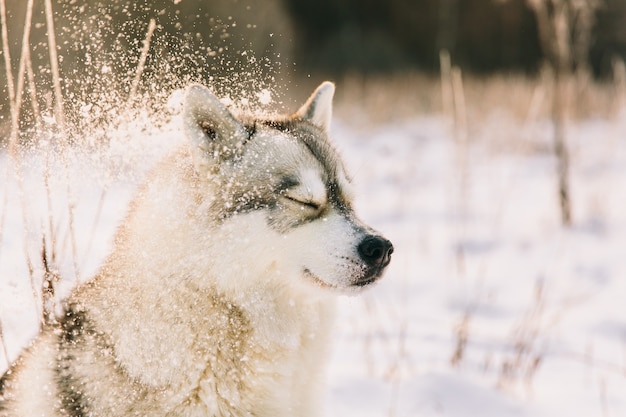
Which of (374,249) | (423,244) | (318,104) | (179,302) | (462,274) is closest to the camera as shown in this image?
(179,302)

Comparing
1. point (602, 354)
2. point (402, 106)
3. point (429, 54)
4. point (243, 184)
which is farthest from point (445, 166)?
point (429, 54)

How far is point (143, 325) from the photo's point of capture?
1.72 meters

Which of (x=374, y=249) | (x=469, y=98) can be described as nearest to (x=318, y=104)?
(x=374, y=249)

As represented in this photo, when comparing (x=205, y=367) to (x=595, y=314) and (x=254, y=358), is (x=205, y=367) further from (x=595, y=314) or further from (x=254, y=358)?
(x=595, y=314)

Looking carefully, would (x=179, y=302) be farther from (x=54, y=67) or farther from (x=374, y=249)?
(x=54, y=67)

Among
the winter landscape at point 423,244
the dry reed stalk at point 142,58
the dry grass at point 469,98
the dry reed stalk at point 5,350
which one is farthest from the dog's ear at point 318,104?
the dry grass at point 469,98

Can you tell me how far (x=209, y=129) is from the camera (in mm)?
1895

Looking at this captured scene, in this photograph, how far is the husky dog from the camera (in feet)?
5.55

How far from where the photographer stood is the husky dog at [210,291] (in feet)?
5.55

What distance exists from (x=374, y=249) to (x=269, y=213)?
32cm

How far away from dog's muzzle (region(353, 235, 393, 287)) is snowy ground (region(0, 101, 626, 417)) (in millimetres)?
471

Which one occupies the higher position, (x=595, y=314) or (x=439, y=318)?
(x=439, y=318)

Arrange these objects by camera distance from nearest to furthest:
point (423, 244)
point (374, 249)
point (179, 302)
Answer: point (179, 302) < point (374, 249) < point (423, 244)

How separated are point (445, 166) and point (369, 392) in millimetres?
5405
